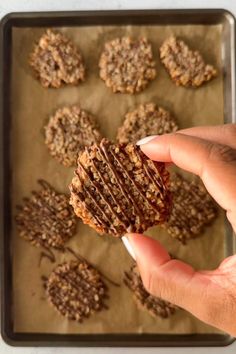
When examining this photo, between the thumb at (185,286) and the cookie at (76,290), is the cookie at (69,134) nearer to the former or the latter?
the cookie at (76,290)

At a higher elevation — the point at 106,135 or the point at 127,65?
the point at 127,65

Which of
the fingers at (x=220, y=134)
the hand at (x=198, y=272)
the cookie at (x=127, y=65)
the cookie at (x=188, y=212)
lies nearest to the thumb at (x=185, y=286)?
the hand at (x=198, y=272)

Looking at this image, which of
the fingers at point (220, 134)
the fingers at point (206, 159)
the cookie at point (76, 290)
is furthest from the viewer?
the cookie at point (76, 290)

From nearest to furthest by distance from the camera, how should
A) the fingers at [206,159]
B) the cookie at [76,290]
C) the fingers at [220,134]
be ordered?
the fingers at [206,159] → the fingers at [220,134] → the cookie at [76,290]

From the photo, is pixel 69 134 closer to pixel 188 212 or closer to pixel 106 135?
pixel 106 135

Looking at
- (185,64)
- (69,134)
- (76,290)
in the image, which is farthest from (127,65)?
(76,290)

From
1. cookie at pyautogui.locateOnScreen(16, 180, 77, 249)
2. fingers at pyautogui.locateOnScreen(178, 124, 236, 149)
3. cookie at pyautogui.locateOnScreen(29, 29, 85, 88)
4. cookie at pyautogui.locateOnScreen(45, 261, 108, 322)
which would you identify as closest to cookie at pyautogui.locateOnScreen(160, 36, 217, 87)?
cookie at pyautogui.locateOnScreen(29, 29, 85, 88)

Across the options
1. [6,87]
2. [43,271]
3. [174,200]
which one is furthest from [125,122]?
[43,271]
